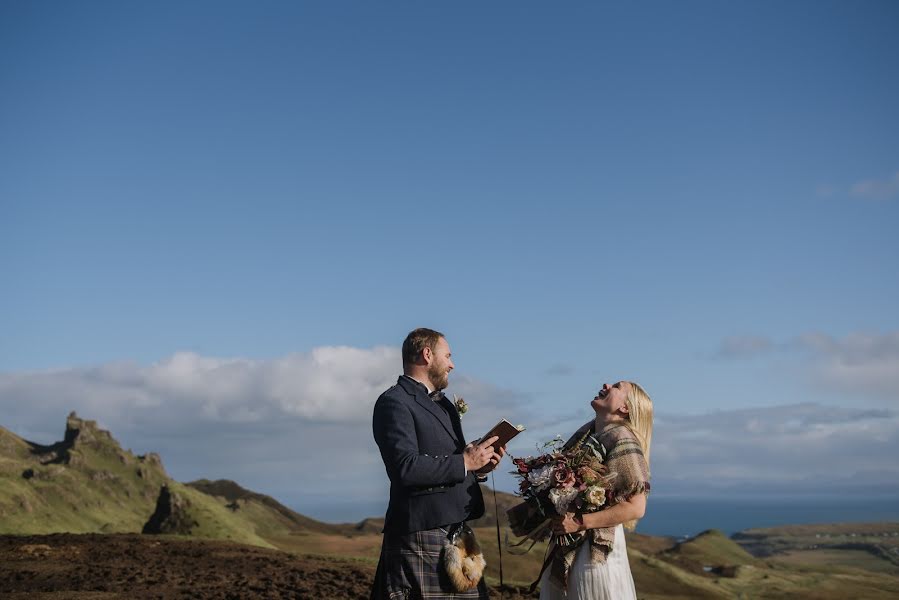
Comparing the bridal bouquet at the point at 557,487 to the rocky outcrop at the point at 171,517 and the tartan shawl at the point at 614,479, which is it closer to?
the tartan shawl at the point at 614,479

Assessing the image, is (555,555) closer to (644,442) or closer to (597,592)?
(597,592)

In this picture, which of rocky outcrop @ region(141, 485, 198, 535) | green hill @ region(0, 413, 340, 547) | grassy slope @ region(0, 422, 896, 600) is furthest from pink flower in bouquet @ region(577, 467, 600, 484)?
rocky outcrop @ region(141, 485, 198, 535)

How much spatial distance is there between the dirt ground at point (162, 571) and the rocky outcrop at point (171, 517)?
4.20 m

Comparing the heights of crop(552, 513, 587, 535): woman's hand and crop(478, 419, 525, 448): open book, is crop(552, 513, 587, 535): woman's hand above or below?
below

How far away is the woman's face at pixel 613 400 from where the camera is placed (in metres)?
6.82

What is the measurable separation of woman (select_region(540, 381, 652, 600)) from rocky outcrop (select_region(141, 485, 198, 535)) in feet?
71.6

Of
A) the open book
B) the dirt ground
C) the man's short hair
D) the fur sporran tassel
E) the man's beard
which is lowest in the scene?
the dirt ground

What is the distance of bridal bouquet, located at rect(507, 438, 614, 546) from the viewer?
253 inches

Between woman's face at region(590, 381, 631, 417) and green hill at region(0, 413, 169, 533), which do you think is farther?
green hill at region(0, 413, 169, 533)

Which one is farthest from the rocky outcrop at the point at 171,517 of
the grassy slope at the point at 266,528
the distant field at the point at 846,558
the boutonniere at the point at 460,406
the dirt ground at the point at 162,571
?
the distant field at the point at 846,558

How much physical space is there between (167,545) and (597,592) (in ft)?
55.5

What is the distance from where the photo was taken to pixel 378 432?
652 centimetres

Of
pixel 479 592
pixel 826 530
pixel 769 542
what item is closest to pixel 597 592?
pixel 479 592

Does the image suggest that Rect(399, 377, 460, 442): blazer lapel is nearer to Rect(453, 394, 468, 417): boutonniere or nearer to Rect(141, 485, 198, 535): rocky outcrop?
Rect(453, 394, 468, 417): boutonniere
